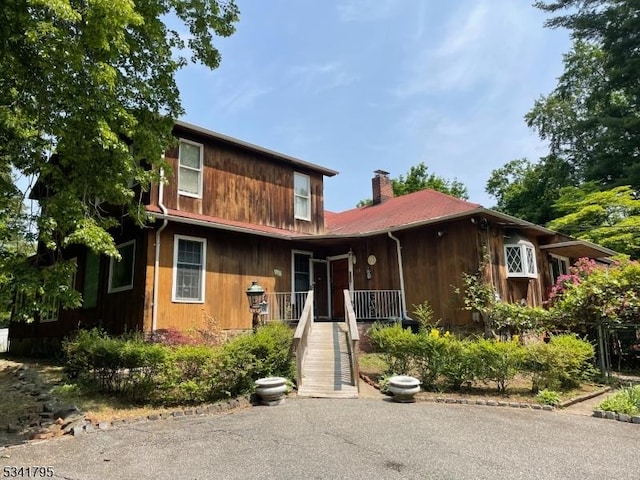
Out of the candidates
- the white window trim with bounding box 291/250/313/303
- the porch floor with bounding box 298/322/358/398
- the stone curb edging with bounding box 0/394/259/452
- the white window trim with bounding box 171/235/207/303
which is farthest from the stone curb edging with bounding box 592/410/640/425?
the white window trim with bounding box 171/235/207/303

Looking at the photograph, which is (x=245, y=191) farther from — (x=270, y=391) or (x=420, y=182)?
(x=420, y=182)

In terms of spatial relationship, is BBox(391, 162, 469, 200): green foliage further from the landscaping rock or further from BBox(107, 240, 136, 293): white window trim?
the landscaping rock

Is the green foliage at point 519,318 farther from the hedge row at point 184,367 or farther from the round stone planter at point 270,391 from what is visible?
the round stone planter at point 270,391

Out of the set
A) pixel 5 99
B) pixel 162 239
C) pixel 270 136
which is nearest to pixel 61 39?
pixel 5 99

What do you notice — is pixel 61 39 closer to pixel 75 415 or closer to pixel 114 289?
pixel 75 415

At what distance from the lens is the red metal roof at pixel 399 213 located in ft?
41.4

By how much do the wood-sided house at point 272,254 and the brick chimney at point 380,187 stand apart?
2913 mm

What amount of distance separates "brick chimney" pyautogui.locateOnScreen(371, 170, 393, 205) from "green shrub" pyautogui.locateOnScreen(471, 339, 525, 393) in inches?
437

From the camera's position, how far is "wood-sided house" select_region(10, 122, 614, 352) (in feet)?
35.2

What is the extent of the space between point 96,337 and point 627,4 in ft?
103

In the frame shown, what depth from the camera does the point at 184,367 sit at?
278 inches

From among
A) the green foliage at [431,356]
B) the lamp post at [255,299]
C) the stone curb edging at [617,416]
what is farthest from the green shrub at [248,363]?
the stone curb edging at [617,416]

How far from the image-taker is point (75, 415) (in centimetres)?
635

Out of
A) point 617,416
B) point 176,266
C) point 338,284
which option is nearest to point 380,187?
point 338,284
